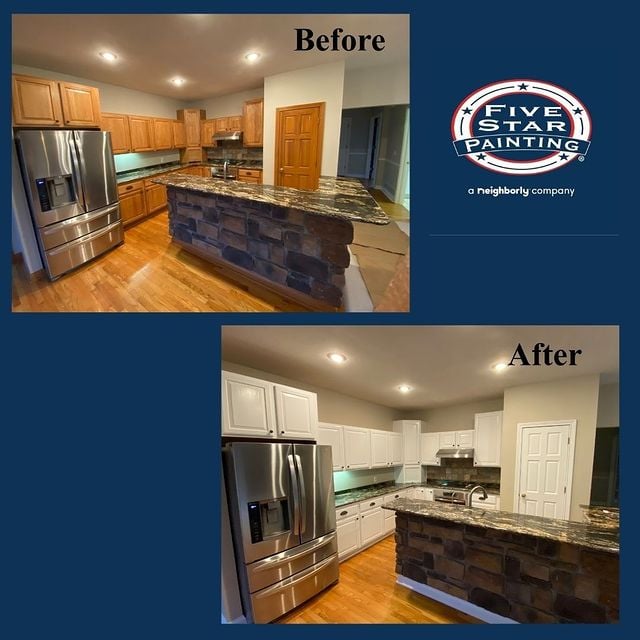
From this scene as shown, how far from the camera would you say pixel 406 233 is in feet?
3.59

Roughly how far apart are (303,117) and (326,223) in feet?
1.40

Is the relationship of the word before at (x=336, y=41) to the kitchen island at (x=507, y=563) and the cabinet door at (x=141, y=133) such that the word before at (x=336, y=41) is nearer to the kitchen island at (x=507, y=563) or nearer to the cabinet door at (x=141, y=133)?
the cabinet door at (x=141, y=133)

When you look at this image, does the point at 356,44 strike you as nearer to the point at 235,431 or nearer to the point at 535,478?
the point at 235,431

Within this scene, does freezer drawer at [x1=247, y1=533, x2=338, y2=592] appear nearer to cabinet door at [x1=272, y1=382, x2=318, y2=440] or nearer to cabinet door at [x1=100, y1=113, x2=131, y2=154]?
cabinet door at [x1=272, y1=382, x2=318, y2=440]

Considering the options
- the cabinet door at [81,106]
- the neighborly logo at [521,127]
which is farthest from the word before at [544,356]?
the cabinet door at [81,106]

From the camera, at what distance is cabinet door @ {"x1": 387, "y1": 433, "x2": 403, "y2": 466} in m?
1.97

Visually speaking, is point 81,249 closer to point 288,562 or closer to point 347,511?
point 288,562

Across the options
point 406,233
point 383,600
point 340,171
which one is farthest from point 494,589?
point 340,171

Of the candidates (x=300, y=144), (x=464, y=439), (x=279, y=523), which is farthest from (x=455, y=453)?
(x=300, y=144)

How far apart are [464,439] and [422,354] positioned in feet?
2.06

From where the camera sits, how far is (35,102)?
122 centimetres

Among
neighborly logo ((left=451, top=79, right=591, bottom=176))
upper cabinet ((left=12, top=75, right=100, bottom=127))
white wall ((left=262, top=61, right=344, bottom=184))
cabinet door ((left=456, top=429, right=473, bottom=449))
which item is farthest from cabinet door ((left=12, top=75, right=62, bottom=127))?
cabinet door ((left=456, top=429, right=473, bottom=449))

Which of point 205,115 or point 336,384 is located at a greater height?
point 205,115

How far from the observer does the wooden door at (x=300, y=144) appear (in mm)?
1190
